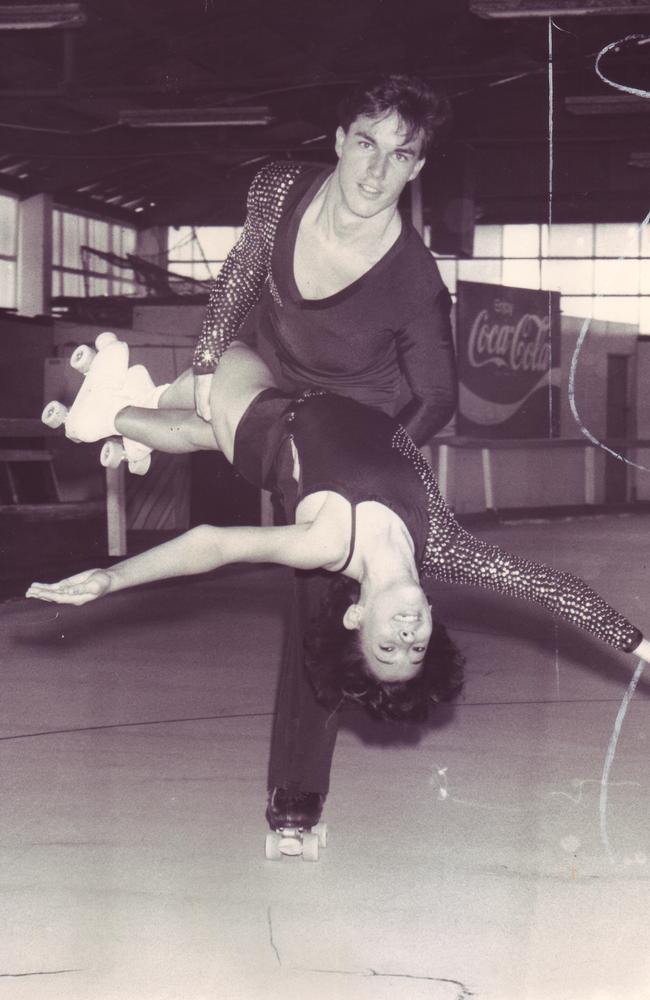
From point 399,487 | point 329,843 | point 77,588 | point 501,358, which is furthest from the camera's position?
point 501,358

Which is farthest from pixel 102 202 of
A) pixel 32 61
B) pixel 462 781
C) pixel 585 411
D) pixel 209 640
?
pixel 462 781

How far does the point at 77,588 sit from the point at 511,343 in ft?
32.2

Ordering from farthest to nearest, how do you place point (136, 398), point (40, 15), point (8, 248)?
point (8, 248) < point (40, 15) < point (136, 398)

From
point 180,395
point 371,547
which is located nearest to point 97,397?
point 180,395

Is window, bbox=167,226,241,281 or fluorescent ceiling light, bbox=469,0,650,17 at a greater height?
window, bbox=167,226,241,281

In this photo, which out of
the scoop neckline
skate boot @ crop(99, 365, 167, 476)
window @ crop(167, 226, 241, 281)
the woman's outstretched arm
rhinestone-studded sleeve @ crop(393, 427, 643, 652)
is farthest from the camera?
window @ crop(167, 226, 241, 281)

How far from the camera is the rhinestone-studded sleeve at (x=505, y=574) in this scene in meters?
2.35

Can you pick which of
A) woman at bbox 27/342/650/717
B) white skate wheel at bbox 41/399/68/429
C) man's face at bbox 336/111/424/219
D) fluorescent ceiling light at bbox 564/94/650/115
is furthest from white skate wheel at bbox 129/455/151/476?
fluorescent ceiling light at bbox 564/94/650/115

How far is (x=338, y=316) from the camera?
2480mm

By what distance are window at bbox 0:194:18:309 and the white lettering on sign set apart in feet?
29.0

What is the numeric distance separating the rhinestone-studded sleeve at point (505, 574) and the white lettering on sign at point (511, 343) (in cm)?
867

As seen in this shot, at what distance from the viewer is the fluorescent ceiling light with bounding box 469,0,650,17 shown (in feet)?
19.8

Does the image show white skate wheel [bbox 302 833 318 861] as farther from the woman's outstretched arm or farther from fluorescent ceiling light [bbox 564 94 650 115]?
fluorescent ceiling light [bbox 564 94 650 115]

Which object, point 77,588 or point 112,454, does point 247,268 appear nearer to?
point 112,454
